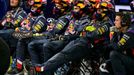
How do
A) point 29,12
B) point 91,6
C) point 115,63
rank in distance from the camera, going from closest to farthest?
point 115,63, point 91,6, point 29,12

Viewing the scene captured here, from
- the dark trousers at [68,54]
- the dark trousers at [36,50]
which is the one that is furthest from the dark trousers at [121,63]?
the dark trousers at [36,50]

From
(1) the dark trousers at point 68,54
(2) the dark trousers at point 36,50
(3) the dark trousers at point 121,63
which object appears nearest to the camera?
(3) the dark trousers at point 121,63

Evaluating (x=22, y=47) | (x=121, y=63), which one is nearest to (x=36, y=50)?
(x=22, y=47)

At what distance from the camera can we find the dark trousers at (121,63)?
4973 mm

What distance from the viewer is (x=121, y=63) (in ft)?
16.4

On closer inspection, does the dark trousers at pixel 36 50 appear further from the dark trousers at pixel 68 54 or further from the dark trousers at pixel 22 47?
the dark trousers at pixel 68 54

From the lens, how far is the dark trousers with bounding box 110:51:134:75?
497 centimetres

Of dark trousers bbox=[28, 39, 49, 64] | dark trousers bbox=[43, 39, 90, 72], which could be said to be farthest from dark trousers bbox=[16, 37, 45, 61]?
dark trousers bbox=[43, 39, 90, 72]

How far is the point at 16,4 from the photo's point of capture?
7.36 meters

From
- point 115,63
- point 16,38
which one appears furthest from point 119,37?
point 16,38

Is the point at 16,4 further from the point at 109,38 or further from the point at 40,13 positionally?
the point at 109,38

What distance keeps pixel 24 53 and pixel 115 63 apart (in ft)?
7.23

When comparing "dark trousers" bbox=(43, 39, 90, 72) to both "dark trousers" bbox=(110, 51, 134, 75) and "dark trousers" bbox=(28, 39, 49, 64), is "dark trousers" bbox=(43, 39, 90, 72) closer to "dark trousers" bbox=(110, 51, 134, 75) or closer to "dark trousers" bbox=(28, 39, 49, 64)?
"dark trousers" bbox=(28, 39, 49, 64)

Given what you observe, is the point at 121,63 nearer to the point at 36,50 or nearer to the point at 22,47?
the point at 36,50
